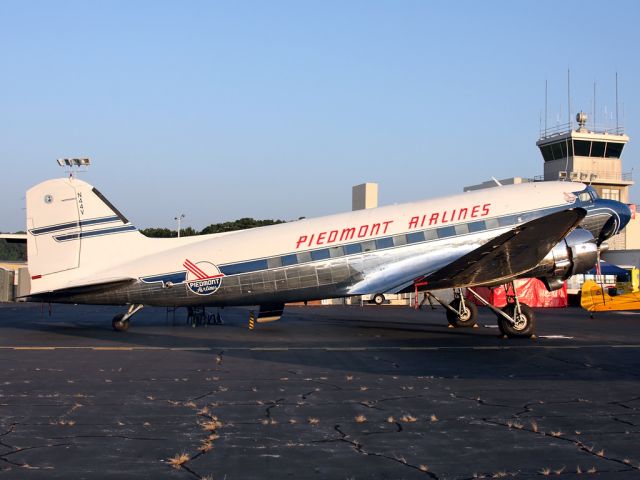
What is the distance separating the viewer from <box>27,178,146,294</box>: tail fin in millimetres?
24812

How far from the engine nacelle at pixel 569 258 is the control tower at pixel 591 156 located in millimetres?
49931

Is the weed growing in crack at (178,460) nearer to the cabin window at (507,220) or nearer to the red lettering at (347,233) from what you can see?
the red lettering at (347,233)

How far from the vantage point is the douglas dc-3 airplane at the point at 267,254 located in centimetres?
2466

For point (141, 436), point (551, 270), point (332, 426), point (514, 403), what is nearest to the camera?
point (141, 436)

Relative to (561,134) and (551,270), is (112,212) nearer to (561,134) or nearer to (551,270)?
(551,270)

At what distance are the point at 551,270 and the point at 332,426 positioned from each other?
15.8 metres

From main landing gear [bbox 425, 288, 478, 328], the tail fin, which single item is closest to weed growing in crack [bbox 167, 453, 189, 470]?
the tail fin

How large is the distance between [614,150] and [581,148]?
15.2 feet

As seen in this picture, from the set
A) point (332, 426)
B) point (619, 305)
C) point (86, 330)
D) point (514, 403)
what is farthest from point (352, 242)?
point (619, 305)

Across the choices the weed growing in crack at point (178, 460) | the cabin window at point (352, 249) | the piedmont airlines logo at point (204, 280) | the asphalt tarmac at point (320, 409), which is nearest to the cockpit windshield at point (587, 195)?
the asphalt tarmac at point (320, 409)

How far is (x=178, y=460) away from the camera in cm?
816

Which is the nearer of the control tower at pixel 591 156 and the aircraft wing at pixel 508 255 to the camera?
the aircraft wing at pixel 508 255

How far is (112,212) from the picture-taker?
2594 cm

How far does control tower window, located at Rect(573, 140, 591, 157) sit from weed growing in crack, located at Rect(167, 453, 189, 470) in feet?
233
